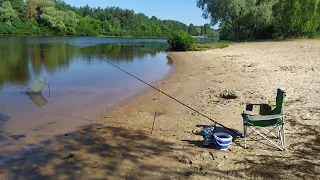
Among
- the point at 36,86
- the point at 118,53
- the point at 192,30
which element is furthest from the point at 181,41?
the point at 192,30

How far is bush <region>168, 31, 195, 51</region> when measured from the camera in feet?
114

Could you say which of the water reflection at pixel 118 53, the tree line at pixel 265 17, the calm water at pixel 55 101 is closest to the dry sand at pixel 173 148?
the calm water at pixel 55 101

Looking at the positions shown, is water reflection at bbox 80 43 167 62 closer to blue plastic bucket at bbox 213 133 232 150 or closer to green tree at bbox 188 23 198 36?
blue plastic bucket at bbox 213 133 232 150

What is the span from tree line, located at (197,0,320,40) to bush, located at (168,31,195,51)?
8.92 meters

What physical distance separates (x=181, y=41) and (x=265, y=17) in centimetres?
→ 1238

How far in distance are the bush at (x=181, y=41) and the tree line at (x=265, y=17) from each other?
8.92 meters

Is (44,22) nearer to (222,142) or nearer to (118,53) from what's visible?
(118,53)

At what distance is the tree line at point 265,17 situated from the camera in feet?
107

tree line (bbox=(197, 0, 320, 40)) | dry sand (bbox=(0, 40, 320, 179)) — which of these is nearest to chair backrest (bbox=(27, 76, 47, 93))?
dry sand (bbox=(0, 40, 320, 179))

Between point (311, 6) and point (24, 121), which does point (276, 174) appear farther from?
point (311, 6)

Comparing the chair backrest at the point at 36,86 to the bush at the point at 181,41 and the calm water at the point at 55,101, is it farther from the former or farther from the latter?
the bush at the point at 181,41

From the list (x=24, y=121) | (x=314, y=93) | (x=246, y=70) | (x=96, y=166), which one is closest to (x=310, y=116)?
(x=314, y=93)

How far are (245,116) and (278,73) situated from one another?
8.45 m

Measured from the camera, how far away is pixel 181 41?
35031mm
